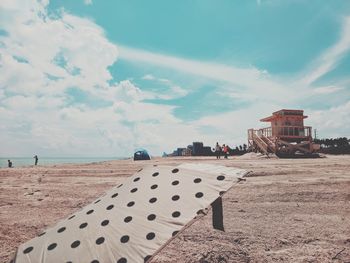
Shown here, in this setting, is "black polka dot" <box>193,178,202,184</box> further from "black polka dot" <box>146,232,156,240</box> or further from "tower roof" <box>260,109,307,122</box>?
"tower roof" <box>260,109,307,122</box>

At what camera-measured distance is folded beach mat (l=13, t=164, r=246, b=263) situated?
1.46 meters

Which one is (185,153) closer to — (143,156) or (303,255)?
(143,156)

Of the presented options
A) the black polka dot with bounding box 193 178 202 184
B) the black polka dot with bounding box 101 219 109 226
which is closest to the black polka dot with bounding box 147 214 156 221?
the black polka dot with bounding box 101 219 109 226

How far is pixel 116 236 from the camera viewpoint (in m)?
1.53

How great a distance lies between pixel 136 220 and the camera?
162cm

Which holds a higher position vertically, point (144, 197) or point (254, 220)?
point (144, 197)

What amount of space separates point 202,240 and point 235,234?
1.75 ft

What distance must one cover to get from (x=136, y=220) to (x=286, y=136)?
2669 centimetres

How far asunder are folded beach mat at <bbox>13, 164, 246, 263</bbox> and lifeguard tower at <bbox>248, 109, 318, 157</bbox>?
79.3 ft

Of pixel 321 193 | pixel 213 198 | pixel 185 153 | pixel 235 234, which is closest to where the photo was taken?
pixel 213 198

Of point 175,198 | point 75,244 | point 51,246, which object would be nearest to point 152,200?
point 175,198

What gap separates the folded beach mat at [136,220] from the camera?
1.46 meters

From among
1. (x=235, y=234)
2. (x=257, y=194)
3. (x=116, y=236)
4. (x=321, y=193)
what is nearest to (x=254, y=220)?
(x=235, y=234)

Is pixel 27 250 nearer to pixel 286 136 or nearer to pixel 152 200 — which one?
pixel 152 200
